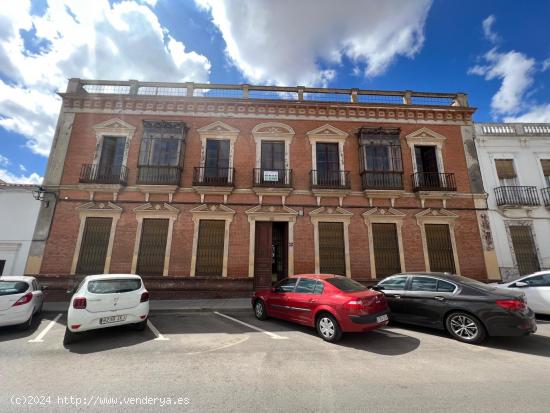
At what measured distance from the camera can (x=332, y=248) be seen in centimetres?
1163

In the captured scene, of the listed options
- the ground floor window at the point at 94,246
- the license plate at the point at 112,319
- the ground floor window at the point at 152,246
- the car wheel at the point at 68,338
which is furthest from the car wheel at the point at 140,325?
the ground floor window at the point at 94,246

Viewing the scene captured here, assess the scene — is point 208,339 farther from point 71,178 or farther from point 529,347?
point 71,178

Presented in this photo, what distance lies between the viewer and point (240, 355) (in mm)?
4750

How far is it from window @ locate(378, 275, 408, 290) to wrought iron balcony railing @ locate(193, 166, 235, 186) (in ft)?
26.1

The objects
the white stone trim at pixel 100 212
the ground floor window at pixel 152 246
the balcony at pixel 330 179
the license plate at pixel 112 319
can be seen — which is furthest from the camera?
the balcony at pixel 330 179

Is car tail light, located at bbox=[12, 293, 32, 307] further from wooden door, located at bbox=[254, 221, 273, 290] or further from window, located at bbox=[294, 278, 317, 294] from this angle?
wooden door, located at bbox=[254, 221, 273, 290]

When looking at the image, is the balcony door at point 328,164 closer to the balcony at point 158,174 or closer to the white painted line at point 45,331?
the balcony at point 158,174

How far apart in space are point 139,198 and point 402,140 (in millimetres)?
13918

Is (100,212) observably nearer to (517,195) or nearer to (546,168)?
(517,195)

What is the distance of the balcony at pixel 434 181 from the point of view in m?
12.3

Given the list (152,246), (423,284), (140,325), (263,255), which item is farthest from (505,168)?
(152,246)

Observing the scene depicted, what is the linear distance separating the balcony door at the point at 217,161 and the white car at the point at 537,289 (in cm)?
1131

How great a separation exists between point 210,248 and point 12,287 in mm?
6349

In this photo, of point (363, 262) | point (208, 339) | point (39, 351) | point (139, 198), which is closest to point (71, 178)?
point (139, 198)
